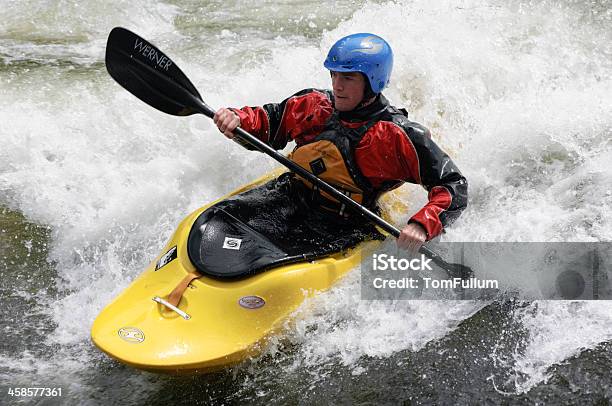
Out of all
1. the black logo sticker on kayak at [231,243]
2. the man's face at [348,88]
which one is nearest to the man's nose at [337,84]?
the man's face at [348,88]

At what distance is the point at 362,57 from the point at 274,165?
1949 millimetres

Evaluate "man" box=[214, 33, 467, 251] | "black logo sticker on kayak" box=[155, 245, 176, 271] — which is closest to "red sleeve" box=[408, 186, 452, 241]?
"man" box=[214, 33, 467, 251]

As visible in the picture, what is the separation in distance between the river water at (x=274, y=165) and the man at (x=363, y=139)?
20.1 inches

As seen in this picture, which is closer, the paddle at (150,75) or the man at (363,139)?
the man at (363,139)

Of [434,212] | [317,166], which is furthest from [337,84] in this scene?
[434,212]

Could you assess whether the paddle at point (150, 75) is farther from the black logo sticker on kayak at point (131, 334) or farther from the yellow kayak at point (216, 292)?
the black logo sticker on kayak at point (131, 334)

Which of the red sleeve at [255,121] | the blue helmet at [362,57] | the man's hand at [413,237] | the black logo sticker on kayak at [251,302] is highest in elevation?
the blue helmet at [362,57]

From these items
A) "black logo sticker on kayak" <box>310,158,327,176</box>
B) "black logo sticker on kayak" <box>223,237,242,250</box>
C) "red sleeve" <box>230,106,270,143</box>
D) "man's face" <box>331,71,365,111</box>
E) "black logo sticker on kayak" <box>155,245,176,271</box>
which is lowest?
"black logo sticker on kayak" <box>155,245,176,271</box>

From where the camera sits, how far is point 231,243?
11.2 feet

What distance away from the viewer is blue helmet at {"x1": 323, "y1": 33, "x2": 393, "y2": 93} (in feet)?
11.0

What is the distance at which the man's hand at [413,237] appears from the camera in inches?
126

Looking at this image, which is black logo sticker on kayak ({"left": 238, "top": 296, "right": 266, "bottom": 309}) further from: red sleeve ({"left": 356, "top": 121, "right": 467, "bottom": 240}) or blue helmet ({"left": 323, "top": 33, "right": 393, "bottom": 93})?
blue helmet ({"left": 323, "top": 33, "right": 393, "bottom": 93})

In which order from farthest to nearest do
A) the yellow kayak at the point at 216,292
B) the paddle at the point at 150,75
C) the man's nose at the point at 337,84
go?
the paddle at the point at 150,75
the man's nose at the point at 337,84
the yellow kayak at the point at 216,292

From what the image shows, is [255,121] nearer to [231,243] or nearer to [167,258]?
[231,243]
